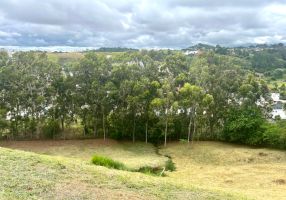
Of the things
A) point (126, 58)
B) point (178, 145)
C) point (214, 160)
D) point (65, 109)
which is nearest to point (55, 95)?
point (65, 109)

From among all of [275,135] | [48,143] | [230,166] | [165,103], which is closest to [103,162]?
[230,166]

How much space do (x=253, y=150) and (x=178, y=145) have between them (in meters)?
8.18

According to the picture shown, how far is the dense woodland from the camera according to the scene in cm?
4750

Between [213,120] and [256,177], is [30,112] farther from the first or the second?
[256,177]

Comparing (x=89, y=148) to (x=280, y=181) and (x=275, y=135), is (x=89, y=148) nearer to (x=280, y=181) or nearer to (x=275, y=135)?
(x=275, y=135)

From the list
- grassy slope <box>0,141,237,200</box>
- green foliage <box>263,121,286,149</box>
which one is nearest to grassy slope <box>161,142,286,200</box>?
green foliage <box>263,121,286,149</box>

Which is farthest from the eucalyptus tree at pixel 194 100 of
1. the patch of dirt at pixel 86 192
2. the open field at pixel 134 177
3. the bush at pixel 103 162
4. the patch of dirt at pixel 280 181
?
the patch of dirt at pixel 86 192

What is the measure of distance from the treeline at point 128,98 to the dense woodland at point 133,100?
108 mm

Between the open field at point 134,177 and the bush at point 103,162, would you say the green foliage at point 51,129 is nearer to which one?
the open field at point 134,177

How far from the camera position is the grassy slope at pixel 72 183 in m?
15.6

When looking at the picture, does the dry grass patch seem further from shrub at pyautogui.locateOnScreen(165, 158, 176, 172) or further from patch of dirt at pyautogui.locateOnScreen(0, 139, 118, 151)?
shrub at pyautogui.locateOnScreen(165, 158, 176, 172)

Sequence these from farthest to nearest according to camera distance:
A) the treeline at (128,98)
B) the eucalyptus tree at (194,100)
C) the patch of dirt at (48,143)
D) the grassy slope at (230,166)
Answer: the treeline at (128,98)
the eucalyptus tree at (194,100)
the patch of dirt at (48,143)
the grassy slope at (230,166)

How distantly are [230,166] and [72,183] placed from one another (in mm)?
25358

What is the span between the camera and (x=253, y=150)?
46.1 meters
